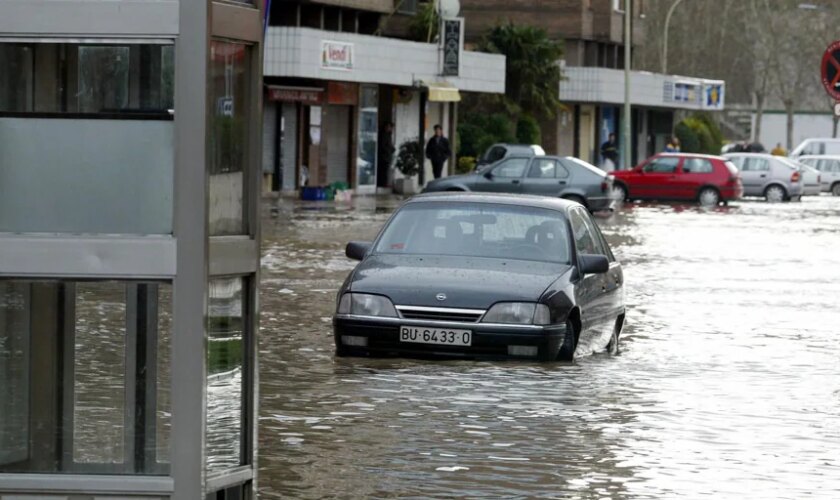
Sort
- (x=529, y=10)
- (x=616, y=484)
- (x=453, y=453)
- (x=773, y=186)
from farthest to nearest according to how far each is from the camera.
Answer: (x=529, y=10) → (x=773, y=186) → (x=453, y=453) → (x=616, y=484)

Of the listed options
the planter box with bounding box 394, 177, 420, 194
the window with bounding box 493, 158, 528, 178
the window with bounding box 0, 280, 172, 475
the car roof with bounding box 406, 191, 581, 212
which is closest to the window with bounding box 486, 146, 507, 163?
the planter box with bounding box 394, 177, 420, 194

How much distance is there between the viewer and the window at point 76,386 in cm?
601

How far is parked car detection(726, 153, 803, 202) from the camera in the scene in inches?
2269

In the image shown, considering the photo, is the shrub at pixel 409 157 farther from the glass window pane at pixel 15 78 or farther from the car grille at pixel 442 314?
the glass window pane at pixel 15 78

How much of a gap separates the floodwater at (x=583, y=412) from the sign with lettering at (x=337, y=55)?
27.7 meters

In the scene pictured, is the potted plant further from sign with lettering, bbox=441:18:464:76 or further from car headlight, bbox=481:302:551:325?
car headlight, bbox=481:302:551:325

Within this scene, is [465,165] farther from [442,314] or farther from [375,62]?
[442,314]

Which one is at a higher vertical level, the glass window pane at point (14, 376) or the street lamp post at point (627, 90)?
the street lamp post at point (627, 90)

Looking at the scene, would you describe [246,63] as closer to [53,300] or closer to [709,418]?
[53,300]

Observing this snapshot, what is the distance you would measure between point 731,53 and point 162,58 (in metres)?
112

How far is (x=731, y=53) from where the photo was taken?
380ft

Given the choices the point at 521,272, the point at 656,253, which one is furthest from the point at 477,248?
the point at 656,253

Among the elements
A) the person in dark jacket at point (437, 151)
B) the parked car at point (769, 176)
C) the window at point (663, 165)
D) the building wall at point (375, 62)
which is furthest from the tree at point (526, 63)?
the window at point (663, 165)

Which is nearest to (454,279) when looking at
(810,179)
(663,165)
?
(663,165)
